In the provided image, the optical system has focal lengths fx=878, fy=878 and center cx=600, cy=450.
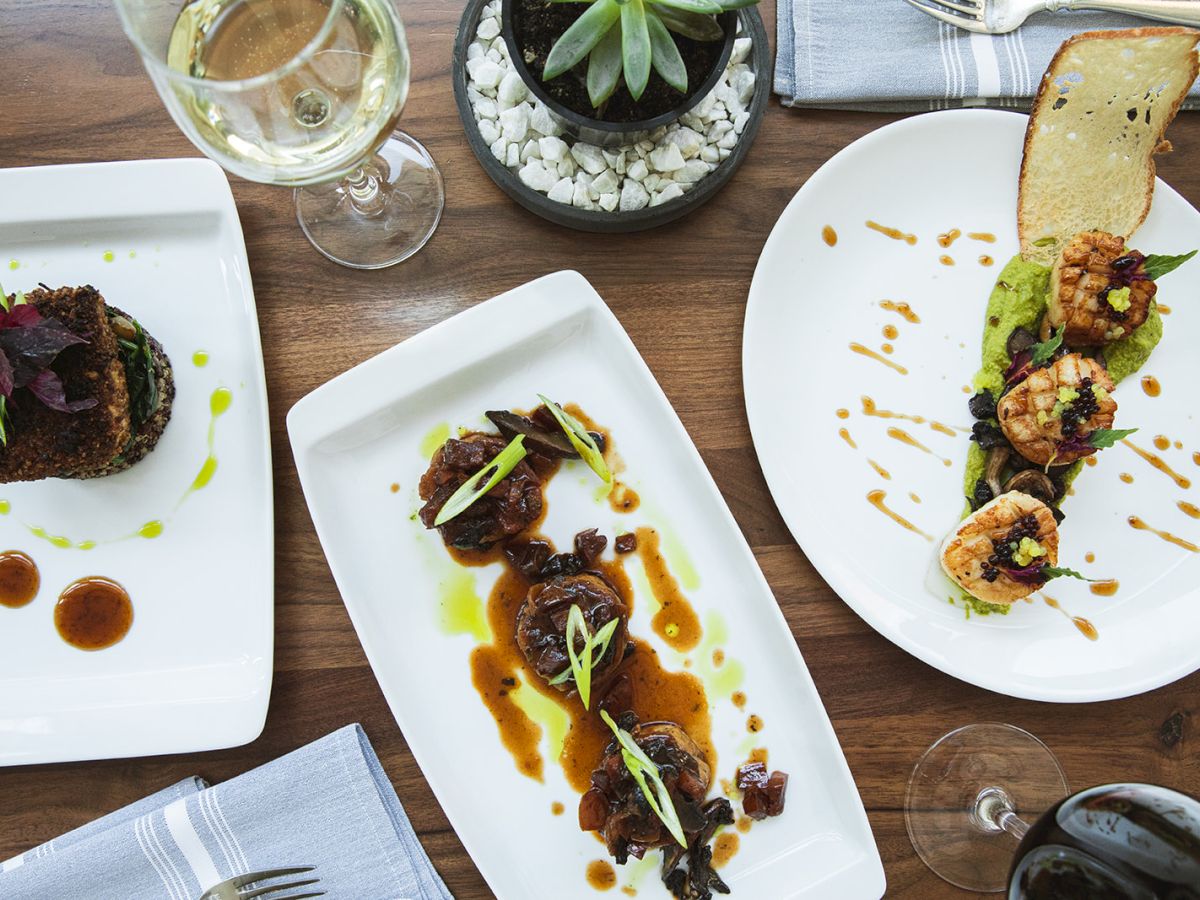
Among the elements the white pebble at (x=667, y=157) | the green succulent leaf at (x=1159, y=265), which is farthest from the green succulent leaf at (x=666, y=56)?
the green succulent leaf at (x=1159, y=265)

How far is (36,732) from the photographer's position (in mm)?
2057

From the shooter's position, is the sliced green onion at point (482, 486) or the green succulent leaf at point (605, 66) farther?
the sliced green onion at point (482, 486)

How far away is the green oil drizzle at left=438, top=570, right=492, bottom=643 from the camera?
210cm

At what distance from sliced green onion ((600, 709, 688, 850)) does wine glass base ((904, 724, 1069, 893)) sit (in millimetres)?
618

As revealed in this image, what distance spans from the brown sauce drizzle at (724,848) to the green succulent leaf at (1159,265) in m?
1.64

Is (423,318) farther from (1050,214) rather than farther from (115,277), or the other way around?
(1050,214)

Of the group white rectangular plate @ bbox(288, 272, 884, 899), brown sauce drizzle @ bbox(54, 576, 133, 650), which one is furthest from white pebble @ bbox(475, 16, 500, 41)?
brown sauce drizzle @ bbox(54, 576, 133, 650)

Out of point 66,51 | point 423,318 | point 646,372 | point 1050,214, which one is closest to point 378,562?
point 423,318

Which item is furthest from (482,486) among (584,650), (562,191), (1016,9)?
(1016,9)

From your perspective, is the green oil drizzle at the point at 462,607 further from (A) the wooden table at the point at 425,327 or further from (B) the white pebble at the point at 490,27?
(B) the white pebble at the point at 490,27

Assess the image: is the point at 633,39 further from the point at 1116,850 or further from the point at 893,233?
A: the point at 1116,850

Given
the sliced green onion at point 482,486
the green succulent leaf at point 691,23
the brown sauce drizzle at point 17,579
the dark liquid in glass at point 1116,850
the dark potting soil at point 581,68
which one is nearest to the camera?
the dark liquid in glass at point 1116,850

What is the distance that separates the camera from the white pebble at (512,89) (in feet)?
6.63

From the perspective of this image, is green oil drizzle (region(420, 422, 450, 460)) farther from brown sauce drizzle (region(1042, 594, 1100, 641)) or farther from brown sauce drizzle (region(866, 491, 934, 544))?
brown sauce drizzle (region(1042, 594, 1100, 641))
